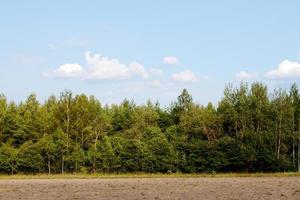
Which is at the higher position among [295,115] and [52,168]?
[295,115]

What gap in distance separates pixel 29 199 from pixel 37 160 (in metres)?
52.8

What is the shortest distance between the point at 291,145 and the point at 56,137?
40401 mm

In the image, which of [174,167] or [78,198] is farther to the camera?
[174,167]

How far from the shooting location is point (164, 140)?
283 feet

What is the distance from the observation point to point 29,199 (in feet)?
106

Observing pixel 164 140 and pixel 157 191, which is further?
pixel 164 140

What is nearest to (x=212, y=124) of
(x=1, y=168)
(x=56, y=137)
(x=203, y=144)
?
(x=203, y=144)

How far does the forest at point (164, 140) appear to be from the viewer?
83375mm

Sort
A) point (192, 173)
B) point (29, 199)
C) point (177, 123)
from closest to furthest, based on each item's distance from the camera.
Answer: point (29, 199) → point (192, 173) → point (177, 123)

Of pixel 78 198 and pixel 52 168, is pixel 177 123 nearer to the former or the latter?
pixel 52 168

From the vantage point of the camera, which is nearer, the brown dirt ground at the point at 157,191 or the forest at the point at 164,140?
the brown dirt ground at the point at 157,191

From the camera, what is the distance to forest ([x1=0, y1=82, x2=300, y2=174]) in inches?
3282

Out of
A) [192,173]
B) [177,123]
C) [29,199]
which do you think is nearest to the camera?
[29,199]

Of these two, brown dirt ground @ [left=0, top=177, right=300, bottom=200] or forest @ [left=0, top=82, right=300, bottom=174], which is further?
forest @ [left=0, top=82, right=300, bottom=174]
